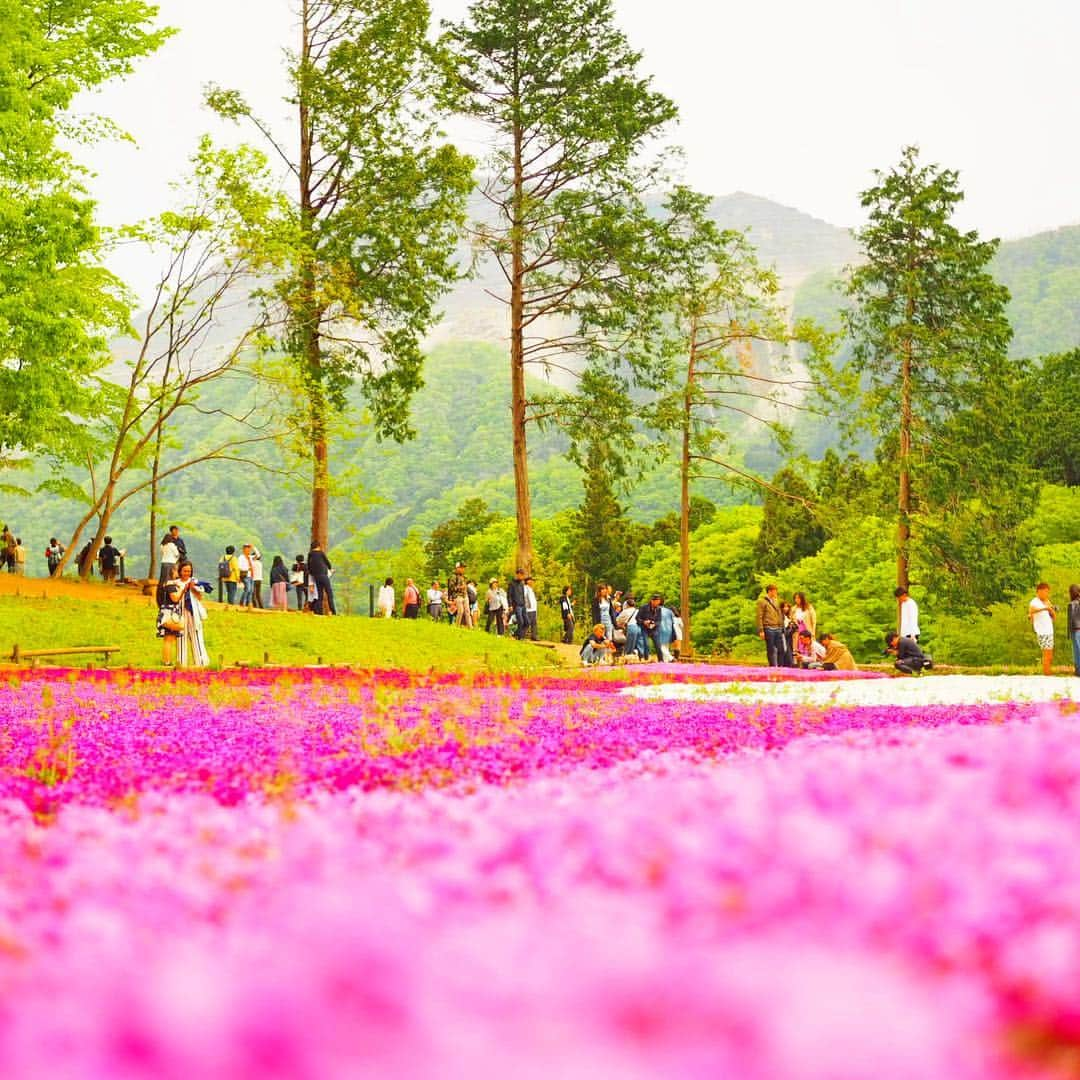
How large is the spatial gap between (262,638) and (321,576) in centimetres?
796

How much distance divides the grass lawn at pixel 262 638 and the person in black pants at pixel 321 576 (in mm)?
2772

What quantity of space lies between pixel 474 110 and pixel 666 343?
395 inches

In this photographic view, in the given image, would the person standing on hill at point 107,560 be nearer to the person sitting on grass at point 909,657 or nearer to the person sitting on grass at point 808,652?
the person sitting on grass at point 808,652

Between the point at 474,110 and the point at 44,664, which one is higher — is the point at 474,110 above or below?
above

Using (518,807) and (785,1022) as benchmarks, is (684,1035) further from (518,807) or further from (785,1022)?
(518,807)

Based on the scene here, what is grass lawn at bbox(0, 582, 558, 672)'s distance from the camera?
2938cm

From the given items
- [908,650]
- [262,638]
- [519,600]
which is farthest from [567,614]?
[908,650]

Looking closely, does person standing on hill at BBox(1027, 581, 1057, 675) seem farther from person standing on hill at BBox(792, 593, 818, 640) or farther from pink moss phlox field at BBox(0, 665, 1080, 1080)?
pink moss phlox field at BBox(0, 665, 1080, 1080)

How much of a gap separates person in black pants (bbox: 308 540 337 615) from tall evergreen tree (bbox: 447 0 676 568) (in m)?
6.81

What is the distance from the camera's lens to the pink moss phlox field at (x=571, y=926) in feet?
6.56

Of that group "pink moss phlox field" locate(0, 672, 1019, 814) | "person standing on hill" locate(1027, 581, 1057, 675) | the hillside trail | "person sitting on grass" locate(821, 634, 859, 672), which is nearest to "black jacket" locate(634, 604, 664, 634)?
"person sitting on grass" locate(821, 634, 859, 672)

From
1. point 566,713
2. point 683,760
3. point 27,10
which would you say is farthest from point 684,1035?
point 27,10

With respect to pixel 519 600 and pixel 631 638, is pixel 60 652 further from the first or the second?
pixel 631 638

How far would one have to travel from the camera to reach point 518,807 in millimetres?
5070
